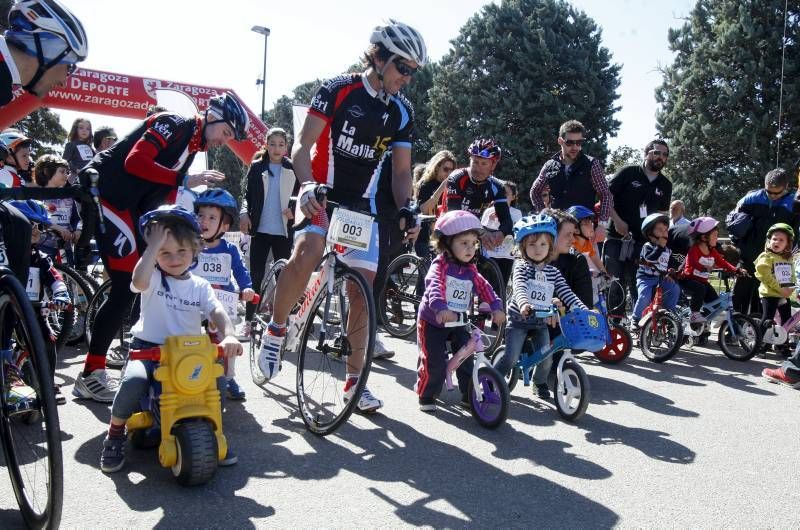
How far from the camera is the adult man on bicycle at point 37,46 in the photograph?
2729 mm

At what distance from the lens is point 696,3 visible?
89.7 ft

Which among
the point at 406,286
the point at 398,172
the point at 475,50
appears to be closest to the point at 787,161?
the point at 475,50

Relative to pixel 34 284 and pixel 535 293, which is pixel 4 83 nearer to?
pixel 34 284

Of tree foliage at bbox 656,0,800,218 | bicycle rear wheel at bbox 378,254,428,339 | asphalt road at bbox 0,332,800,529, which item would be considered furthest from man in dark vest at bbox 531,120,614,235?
tree foliage at bbox 656,0,800,218

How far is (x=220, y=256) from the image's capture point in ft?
16.0

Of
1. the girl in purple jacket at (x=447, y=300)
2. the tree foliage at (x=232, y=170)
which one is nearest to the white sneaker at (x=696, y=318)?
the girl in purple jacket at (x=447, y=300)

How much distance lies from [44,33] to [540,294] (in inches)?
139

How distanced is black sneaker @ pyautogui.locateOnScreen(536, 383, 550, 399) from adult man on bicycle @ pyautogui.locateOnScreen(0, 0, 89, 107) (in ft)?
12.3

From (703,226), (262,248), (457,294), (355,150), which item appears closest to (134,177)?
(355,150)

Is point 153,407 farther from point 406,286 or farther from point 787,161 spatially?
point 787,161

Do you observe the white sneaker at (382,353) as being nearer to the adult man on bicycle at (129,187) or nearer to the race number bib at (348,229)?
the race number bib at (348,229)

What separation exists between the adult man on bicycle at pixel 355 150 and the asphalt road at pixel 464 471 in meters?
0.53

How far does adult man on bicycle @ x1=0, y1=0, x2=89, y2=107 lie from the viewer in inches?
107

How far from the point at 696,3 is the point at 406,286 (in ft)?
81.3
